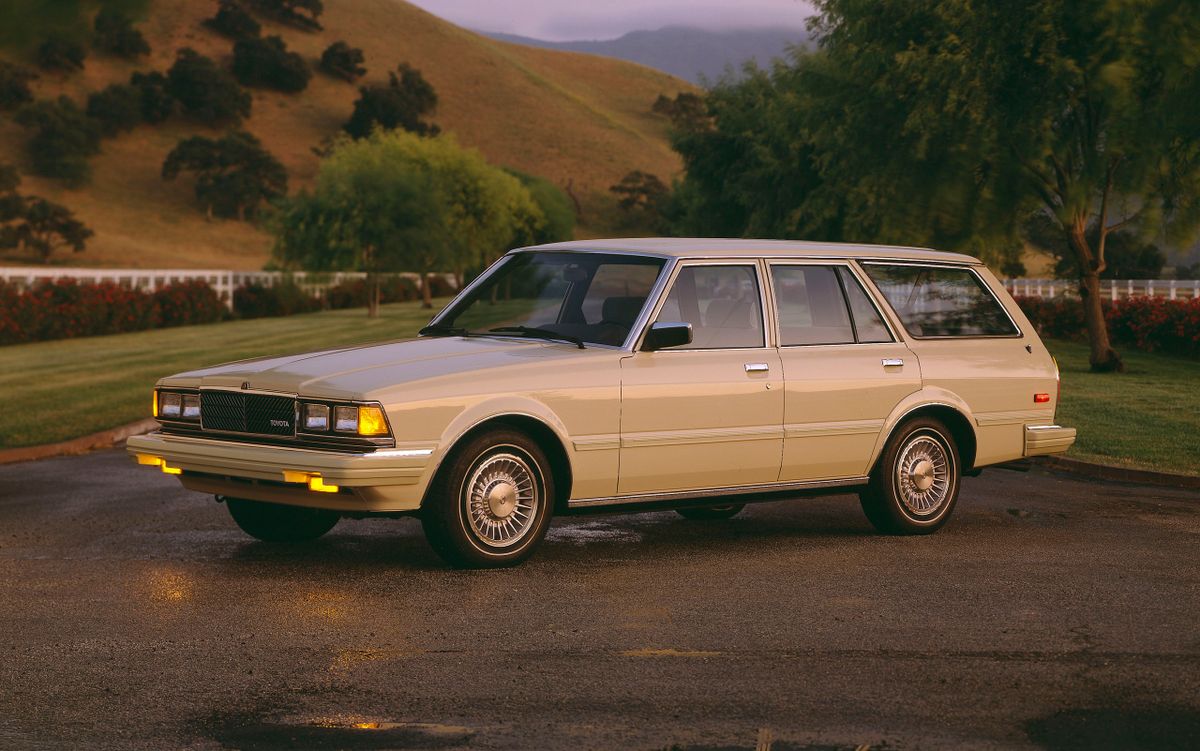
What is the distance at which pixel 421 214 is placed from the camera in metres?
72.0

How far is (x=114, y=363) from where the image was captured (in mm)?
29625

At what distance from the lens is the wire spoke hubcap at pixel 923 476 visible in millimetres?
9938

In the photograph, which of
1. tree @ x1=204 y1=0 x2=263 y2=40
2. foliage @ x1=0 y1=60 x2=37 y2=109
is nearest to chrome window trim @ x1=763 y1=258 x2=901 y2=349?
foliage @ x1=0 y1=60 x2=37 y2=109

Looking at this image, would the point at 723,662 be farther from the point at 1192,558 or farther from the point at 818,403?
the point at 1192,558

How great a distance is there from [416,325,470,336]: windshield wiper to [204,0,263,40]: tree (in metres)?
150

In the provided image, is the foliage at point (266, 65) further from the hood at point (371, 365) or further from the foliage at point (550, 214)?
the hood at point (371, 365)

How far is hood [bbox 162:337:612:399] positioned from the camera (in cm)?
804

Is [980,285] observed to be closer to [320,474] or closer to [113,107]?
[320,474]

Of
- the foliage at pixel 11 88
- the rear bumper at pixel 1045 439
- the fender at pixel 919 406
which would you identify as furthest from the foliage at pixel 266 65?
the fender at pixel 919 406

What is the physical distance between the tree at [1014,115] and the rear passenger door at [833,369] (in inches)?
530

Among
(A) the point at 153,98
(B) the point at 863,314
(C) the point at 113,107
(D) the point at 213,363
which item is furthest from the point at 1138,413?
(A) the point at 153,98

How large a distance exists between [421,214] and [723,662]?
66.8 m

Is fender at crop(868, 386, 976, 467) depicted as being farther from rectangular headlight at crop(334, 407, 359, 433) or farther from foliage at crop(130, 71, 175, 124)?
foliage at crop(130, 71, 175, 124)

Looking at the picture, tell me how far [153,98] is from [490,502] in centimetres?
13575
